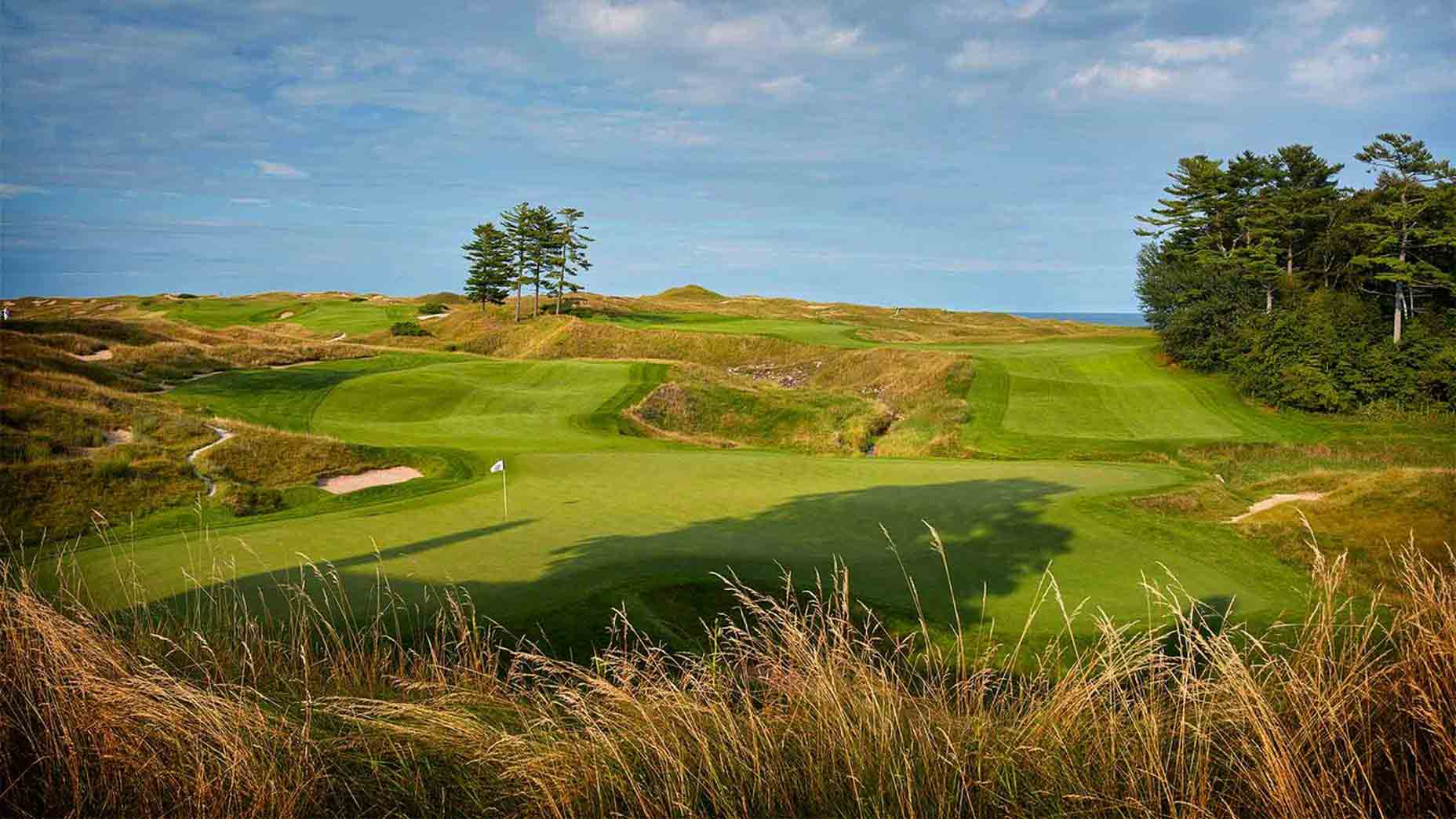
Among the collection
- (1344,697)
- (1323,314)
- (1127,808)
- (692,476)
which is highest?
(1323,314)

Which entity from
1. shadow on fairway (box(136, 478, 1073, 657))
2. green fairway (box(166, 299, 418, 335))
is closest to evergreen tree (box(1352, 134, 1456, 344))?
shadow on fairway (box(136, 478, 1073, 657))

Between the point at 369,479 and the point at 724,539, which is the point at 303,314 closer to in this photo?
the point at 369,479

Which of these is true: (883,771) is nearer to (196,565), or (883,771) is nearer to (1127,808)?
(1127,808)

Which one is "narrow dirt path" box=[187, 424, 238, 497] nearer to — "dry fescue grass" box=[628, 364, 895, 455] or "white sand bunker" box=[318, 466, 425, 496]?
"white sand bunker" box=[318, 466, 425, 496]

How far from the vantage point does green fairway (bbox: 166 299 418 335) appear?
64.6 meters

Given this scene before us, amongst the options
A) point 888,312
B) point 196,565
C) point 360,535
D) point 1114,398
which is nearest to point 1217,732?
point 196,565

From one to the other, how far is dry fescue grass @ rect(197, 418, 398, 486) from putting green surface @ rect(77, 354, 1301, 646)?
97.5 inches

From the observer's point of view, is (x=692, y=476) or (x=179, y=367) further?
(x=179, y=367)

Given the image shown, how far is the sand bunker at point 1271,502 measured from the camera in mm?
15070

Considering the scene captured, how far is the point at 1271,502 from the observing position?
16.1 metres

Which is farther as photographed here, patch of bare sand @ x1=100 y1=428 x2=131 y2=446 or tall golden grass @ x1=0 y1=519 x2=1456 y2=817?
patch of bare sand @ x1=100 y1=428 x2=131 y2=446

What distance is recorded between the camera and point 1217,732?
12.9 feet

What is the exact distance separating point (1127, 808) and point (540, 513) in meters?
10.4

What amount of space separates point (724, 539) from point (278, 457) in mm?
11204
